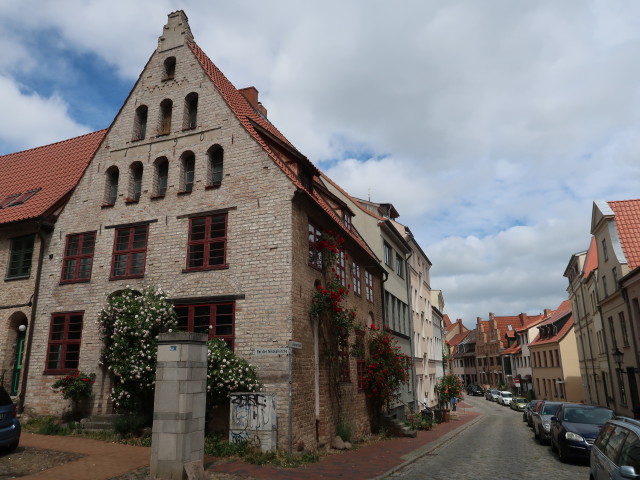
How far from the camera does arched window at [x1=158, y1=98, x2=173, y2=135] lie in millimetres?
16547

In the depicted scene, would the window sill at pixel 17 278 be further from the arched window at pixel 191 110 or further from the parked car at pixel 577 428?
the parked car at pixel 577 428

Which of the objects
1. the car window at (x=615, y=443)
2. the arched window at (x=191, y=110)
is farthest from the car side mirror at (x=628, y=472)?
the arched window at (x=191, y=110)

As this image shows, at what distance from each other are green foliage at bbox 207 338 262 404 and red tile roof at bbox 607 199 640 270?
69.0ft

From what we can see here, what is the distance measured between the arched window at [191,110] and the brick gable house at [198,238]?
4cm

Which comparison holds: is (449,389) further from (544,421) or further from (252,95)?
(252,95)

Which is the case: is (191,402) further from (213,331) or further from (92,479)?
(213,331)

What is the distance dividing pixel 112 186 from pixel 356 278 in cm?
991

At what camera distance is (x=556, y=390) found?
46719 mm

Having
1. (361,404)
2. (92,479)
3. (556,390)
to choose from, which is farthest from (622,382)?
(92,479)

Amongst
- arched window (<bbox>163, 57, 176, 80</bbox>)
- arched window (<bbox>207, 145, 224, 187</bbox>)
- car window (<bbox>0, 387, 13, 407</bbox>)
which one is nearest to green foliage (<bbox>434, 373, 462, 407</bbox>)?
arched window (<bbox>207, 145, 224, 187</bbox>)

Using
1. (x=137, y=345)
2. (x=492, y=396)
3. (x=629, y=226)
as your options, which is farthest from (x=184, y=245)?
(x=492, y=396)

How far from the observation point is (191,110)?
53.8 feet

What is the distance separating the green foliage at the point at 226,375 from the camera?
12117 mm

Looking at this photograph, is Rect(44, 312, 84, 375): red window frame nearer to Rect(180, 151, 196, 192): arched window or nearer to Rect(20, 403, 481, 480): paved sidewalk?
Rect(20, 403, 481, 480): paved sidewalk
